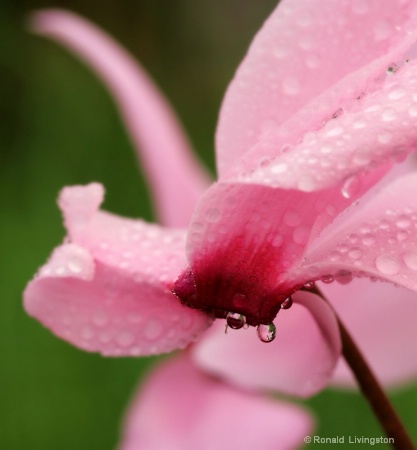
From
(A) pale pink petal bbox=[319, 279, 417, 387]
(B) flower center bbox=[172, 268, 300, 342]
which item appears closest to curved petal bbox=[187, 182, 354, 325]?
(B) flower center bbox=[172, 268, 300, 342]

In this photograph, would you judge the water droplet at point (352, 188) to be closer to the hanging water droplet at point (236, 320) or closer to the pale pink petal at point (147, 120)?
the hanging water droplet at point (236, 320)

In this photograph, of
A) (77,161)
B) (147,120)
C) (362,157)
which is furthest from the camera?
(77,161)

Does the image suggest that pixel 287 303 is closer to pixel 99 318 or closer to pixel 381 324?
pixel 99 318

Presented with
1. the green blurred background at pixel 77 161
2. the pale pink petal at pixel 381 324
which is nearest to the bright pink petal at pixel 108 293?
the pale pink petal at pixel 381 324

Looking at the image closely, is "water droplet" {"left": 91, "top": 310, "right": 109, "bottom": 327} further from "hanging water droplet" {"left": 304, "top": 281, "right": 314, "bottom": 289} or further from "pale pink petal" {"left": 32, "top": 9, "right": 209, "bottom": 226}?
"pale pink petal" {"left": 32, "top": 9, "right": 209, "bottom": 226}

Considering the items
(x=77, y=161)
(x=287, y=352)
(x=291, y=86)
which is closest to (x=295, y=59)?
(x=291, y=86)

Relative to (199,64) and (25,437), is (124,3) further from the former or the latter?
(25,437)

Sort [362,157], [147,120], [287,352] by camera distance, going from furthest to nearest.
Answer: [147,120] → [287,352] → [362,157]

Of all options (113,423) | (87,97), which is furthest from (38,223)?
(87,97)
